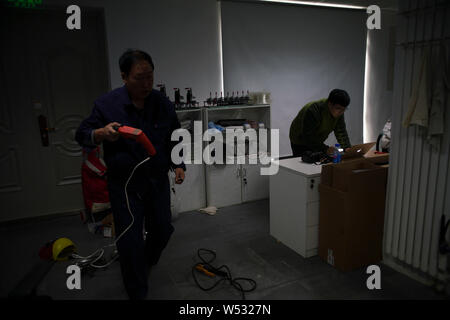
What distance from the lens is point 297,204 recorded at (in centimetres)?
256

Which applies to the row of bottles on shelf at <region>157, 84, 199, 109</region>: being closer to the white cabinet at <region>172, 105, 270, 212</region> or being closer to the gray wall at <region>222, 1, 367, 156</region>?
the white cabinet at <region>172, 105, 270, 212</region>

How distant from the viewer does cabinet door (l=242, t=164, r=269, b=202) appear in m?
3.85

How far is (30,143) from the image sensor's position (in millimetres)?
3459

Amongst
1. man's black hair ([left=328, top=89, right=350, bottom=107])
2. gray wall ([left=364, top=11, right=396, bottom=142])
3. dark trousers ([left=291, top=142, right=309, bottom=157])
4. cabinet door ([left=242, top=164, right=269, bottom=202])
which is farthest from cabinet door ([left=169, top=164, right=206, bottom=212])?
gray wall ([left=364, top=11, right=396, bottom=142])

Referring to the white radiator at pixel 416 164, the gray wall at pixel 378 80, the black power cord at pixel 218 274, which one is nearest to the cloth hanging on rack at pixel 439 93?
the white radiator at pixel 416 164

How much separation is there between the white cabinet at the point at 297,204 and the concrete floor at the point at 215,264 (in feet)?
0.36

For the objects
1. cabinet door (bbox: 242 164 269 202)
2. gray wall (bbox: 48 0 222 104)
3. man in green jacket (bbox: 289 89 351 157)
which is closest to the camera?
man in green jacket (bbox: 289 89 351 157)

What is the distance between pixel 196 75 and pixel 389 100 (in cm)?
301

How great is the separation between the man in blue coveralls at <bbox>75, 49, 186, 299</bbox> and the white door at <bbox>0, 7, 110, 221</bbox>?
1.76 meters

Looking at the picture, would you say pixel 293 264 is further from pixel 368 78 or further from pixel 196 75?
pixel 368 78

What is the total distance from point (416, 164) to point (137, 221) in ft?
5.94

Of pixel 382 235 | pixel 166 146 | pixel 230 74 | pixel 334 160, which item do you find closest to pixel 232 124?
pixel 230 74

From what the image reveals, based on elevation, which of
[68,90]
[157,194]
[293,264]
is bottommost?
[293,264]

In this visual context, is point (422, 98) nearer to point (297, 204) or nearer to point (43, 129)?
point (297, 204)
